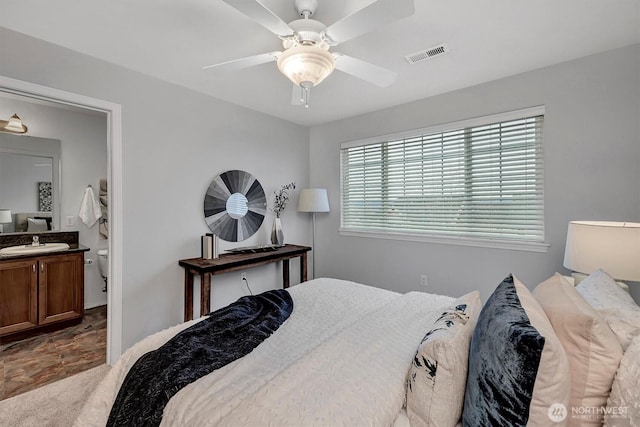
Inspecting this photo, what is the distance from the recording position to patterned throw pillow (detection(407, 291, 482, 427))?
3.31 feet

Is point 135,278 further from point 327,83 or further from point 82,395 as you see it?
point 327,83

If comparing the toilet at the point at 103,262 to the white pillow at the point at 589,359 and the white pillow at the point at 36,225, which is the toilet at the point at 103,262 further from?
the white pillow at the point at 589,359

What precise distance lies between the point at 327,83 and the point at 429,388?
2.66 meters

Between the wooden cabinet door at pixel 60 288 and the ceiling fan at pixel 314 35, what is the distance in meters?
3.08

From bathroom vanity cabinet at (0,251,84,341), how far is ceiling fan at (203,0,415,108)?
306cm

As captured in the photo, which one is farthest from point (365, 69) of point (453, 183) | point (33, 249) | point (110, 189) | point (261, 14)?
point (33, 249)

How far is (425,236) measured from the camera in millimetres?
3342

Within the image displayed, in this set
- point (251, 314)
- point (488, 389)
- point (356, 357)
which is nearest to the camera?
point (488, 389)

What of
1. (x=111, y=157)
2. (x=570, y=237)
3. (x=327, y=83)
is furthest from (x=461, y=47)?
(x=111, y=157)

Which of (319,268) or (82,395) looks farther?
(319,268)

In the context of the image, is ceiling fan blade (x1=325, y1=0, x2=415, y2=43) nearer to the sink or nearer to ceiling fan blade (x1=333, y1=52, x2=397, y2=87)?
ceiling fan blade (x1=333, y1=52, x2=397, y2=87)

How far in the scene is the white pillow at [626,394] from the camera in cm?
76

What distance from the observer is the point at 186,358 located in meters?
1.30

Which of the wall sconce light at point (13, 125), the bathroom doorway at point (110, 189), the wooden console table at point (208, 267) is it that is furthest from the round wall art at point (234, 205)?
the wall sconce light at point (13, 125)
